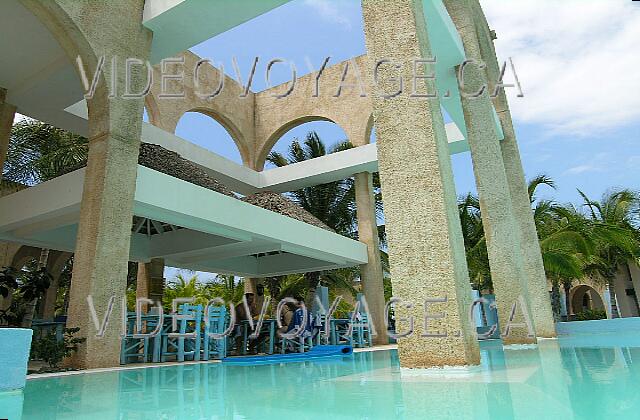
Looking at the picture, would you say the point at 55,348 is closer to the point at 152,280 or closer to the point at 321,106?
the point at 152,280

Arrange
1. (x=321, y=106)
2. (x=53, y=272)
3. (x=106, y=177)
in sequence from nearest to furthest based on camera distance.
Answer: (x=106, y=177)
(x=53, y=272)
(x=321, y=106)

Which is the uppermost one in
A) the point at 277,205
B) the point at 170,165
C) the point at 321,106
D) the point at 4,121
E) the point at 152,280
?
the point at 321,106

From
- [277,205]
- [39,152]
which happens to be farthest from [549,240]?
[39,152]

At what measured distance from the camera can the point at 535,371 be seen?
446 cm

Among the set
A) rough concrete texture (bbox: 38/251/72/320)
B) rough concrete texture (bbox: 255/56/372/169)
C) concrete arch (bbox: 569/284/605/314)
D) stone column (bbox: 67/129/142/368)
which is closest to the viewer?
stone column (bbox: 67/129/142/368)

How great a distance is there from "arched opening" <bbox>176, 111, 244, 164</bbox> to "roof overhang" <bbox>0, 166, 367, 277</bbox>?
13.3 feet

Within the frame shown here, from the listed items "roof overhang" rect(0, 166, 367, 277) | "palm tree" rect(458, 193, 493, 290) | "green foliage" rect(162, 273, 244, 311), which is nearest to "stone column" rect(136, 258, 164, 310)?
"roof overhang" rect(0, 166, 367, 277)

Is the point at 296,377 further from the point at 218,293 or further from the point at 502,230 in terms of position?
the point at 218,293

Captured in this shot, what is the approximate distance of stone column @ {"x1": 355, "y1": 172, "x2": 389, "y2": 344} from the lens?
1648cm

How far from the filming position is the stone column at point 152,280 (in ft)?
47.3

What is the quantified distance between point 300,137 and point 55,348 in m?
14.3

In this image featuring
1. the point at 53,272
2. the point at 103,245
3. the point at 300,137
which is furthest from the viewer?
the point at 300,137

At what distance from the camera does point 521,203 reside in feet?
40.9

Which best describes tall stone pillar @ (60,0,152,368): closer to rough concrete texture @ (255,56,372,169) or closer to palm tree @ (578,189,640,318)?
rough concrete texture @ (255,56,372,169)
